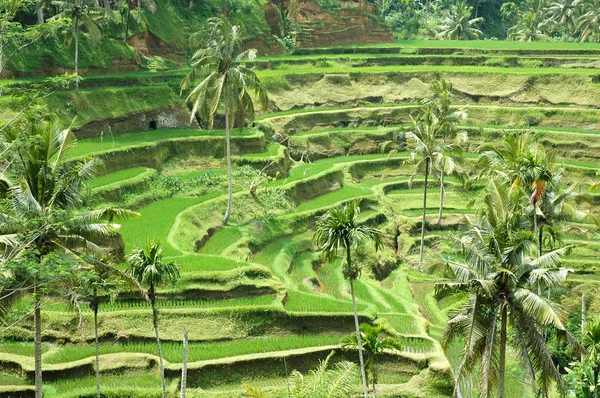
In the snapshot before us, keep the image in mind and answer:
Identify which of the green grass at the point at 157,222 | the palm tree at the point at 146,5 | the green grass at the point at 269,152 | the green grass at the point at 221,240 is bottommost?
the green grass at the point at 221,240

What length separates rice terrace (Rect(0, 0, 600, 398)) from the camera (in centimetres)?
1962

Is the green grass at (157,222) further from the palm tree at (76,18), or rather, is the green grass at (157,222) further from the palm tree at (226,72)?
the palm tree at (76,18)

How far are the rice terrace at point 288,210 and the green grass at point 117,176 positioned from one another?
0.17 m

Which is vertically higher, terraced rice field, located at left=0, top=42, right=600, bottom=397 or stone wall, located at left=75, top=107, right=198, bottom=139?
stone wall, located at left=75, top=107, right=198, bottom=139

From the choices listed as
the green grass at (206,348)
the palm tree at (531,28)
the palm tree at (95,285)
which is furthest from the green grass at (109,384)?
the palm tree at (531,28)

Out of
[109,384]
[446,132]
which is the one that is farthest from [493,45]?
[109,384]

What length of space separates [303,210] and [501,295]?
23.6 metres

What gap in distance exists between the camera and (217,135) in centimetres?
4694

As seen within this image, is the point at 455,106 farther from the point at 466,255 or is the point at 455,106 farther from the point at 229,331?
the point at 466,255

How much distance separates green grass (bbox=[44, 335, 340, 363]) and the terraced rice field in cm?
7

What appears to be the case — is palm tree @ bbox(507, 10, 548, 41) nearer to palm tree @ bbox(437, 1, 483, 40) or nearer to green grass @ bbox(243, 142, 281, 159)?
palm tree @ bbox(437, 1, 483, 40)

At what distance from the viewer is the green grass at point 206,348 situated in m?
24.9

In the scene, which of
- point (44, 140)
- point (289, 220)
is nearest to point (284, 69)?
point (289, 220)

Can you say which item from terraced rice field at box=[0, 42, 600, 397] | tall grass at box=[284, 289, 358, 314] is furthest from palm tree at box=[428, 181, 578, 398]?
tall grass at box=[284, 289, 358, 314]
